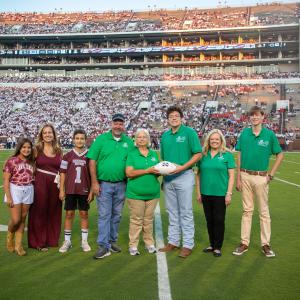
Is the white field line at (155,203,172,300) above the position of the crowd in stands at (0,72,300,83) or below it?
below

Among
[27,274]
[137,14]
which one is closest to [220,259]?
[27,274]

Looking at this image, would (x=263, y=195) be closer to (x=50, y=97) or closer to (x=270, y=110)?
(x=270, y=110)

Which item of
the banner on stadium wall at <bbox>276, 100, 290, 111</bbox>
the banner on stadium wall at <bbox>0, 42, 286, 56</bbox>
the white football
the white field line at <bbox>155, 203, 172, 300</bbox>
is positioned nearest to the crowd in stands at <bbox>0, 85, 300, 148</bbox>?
the banner on stadium wall at <bbox>276, 100, 290, 111</bbox>

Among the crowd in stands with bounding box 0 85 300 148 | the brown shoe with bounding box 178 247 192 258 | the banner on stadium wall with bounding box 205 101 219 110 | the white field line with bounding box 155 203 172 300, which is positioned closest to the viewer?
the white field line with bounding box 155 203 172 300

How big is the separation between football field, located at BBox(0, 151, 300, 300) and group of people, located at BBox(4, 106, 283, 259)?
0.22 meters

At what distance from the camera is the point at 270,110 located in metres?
45.9

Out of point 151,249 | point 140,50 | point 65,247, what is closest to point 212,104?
point 140,50

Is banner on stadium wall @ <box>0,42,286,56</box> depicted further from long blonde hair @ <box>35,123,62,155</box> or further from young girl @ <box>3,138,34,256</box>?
young girl @ <box>3,138,34,256</box>

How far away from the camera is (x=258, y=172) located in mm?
6242

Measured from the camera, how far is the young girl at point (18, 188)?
6258 millimetres

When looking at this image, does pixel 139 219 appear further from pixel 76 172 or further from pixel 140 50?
pixel 140 50

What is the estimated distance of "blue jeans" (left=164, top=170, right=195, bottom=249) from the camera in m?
6.18

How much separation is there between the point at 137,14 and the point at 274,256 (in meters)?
71.7

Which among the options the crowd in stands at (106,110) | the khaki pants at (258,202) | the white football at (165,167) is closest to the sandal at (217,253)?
the khaki pants at (258,202)
